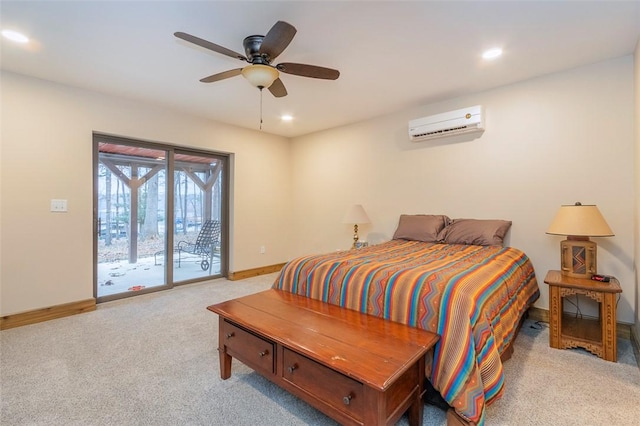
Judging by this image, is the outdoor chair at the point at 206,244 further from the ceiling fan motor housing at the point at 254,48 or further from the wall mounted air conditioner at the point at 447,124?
the wall mounted air conditioner at the point at 447,124

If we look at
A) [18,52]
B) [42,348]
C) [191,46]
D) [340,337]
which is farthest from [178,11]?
[42,348]

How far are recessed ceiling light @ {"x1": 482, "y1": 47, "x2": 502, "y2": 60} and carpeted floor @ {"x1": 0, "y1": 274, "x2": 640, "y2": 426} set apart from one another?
241cm

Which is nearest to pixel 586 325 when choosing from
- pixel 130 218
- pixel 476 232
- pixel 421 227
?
pixel 476 232

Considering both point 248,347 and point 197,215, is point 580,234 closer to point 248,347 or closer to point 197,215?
point 248,347

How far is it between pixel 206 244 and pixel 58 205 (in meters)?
1.85

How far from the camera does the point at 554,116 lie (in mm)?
2947

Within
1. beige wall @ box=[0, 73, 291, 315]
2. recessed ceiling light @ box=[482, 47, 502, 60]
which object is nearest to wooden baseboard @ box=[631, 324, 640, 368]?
recessed ceiling light @ box=[482, 47, 502, 60]

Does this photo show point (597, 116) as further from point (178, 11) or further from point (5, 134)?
point (5, 134)

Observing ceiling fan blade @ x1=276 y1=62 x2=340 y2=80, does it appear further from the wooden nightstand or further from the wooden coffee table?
the wooden nightstand

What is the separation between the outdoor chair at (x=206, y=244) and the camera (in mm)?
4539

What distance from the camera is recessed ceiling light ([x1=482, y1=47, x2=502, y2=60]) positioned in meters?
2.51

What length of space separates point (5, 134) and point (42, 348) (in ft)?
6.57

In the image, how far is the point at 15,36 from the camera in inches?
91.0

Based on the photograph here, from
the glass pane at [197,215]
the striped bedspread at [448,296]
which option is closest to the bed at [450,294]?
the striped bedspread at [448,296]
